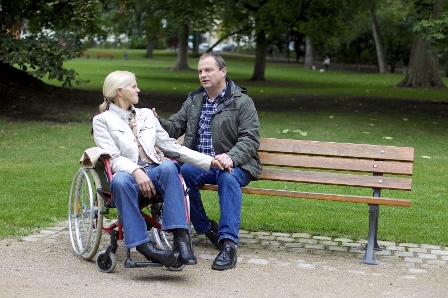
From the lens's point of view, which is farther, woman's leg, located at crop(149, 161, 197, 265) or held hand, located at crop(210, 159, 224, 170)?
held hand, located at crop(210, 159, 224, 170)

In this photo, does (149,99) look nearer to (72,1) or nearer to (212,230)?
(72,1)

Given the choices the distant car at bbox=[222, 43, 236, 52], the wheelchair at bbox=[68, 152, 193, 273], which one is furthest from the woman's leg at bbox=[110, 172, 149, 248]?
the distant car at bbox=[222, 43, 236, 52]

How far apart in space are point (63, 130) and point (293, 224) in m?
7.66

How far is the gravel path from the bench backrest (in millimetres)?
580

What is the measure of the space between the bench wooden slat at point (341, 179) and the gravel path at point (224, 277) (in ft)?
1.82

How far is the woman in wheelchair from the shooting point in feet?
18.3

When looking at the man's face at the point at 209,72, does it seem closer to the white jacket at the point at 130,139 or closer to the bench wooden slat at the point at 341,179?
the white jacket at the point at 130,139

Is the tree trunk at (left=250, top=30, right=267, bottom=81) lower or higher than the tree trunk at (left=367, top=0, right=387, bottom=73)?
lower

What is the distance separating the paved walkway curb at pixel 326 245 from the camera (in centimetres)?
643

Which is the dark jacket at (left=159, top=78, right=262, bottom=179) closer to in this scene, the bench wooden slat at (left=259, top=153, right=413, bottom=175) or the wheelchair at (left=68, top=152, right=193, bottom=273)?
the bench wooden slat at (left=259, top=153, right=413, bottom=175)

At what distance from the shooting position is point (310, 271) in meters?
5.94

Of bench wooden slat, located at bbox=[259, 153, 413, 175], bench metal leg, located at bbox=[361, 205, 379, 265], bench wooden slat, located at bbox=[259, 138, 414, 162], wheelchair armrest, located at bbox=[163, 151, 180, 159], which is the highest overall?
bench wooden slat, located at bbox=[259, 138, 414, 162]

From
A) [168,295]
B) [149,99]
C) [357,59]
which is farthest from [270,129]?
[357,59]

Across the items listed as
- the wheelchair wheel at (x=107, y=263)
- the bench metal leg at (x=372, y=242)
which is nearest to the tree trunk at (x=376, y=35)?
the bench metal leg at (x=372, y=242)
